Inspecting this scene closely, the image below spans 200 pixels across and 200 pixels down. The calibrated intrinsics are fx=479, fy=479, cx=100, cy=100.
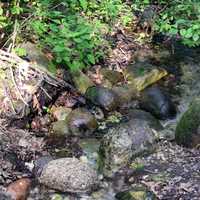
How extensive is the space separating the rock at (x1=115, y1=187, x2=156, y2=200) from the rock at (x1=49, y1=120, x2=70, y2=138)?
1.51 meters

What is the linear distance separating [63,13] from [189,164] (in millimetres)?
3607

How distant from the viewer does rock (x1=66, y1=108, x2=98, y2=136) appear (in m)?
6.85

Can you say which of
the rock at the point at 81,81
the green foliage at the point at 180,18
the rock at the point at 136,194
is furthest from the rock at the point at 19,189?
the green foliage at the point at 180,18

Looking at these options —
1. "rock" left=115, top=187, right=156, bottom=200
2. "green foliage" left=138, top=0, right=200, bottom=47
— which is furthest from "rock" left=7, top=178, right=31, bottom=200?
"green foliage" left=138, top=0, right=200, bottom=47

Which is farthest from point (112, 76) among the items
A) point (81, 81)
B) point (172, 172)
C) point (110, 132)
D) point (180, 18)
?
point (172, 172)

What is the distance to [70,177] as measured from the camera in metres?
5.74

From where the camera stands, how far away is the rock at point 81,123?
6.85 meters

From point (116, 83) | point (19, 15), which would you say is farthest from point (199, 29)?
point (19, 15)

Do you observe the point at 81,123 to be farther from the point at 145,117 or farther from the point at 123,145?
the point at 145,117

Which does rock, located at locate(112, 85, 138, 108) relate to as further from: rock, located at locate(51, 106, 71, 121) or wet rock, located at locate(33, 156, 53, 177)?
wet rock, located at locate(33, 156, 53, 177)

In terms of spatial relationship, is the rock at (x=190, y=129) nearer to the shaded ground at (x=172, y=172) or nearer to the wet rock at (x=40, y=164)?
the shaded ground at (x=172, y=172)

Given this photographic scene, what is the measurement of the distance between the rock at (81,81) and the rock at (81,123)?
24.0 inches

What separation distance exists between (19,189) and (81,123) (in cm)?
163

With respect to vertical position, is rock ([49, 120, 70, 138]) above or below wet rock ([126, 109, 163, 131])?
above
